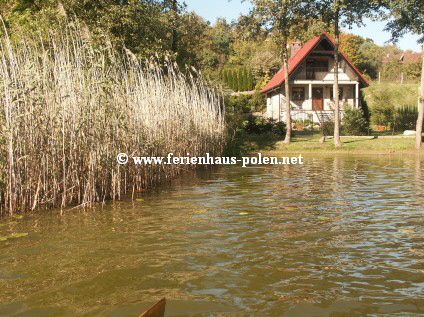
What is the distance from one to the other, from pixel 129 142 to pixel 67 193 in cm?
169

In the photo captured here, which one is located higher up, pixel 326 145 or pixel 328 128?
pixel 328 128

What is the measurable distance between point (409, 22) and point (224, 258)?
2093 cm

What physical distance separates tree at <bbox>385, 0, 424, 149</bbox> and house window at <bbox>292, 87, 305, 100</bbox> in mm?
13533

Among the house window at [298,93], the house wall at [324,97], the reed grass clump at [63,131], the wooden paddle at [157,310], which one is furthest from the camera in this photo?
the house window at [298,93]

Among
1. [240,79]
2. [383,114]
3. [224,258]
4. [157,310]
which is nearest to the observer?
[157,310]

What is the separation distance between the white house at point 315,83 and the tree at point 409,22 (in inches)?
363

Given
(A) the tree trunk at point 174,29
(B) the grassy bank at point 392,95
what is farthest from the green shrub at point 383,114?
(A) the tree trunk at point 174,29

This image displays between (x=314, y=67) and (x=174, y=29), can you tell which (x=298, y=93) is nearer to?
(x=314, y=67)

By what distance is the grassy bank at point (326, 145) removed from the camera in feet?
68.4

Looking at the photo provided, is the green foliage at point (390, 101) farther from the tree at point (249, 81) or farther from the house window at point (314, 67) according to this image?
the tree at point (249, 81)

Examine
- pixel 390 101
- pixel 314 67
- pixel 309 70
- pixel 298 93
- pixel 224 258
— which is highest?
pixel 314 67

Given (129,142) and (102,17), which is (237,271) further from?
(102,17)

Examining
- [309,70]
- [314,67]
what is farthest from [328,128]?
[314,67]

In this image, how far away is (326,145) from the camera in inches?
885
